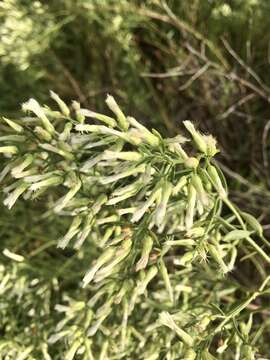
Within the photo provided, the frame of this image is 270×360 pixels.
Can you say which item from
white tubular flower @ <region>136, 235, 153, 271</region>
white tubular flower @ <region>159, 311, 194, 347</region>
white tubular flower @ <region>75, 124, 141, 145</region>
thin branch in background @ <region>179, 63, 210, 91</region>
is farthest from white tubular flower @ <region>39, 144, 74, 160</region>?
thin branch in background @ <region>179, 63, 210, 91</region>

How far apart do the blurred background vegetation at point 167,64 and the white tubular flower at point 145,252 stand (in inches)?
37.8

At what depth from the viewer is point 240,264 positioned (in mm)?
2055

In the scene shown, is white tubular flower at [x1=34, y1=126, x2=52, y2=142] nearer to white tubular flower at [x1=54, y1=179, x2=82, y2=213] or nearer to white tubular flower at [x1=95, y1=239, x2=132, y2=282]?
white tubular flower at [x1=54, y1=179, x2=82, y2=213]

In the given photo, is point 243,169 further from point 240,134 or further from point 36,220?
point 36,220

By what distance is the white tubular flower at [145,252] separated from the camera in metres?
0.95

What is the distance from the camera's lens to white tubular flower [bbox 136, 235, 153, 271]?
948 millimetres

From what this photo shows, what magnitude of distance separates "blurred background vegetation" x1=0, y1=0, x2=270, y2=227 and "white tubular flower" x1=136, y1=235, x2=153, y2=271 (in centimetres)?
96

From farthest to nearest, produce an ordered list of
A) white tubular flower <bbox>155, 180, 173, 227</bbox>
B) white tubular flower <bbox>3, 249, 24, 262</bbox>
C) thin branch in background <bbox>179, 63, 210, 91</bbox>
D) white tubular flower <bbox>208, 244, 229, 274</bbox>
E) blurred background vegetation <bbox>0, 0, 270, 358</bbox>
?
1. blurred background vegetation <bbox>0, 0, 270, 358</bbox>
2. thin branch in background <bbox>179, 63, 210, 91</bbox>
3. white tubular flower <bbox>3, 249, 24, 262</bbox>
4. white tubular flower <bbox>208, 244, 229, 274</bbox>
5. white tubular flower <bbox>155, 180, 173, 227</bbox>

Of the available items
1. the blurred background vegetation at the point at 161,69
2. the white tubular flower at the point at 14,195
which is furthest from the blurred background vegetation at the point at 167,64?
the white tubular flower at the point at 14,195

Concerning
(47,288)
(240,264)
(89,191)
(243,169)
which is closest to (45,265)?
(47,288)

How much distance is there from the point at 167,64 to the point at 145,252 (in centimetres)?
135

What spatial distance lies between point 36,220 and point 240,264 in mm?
740

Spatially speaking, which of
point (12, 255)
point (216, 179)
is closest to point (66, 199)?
point (216, 179)

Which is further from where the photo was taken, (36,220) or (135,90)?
(135,90)
